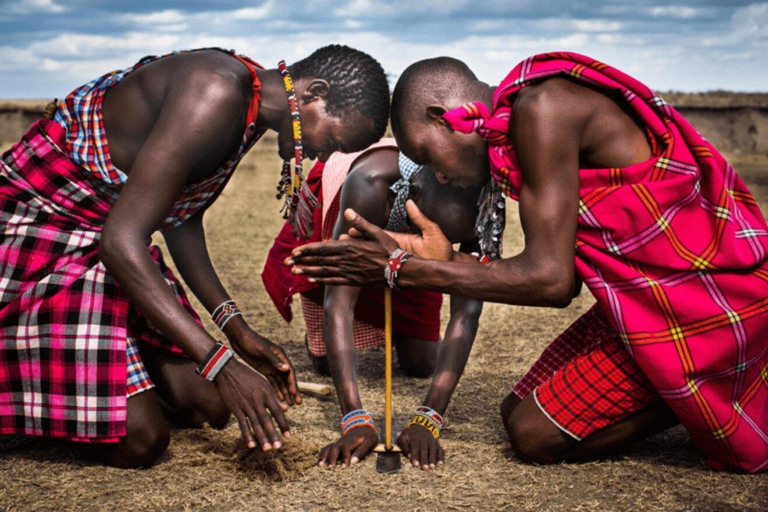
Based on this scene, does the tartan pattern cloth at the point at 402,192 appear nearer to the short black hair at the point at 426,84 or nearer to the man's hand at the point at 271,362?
the short black hair at the point at 426,84

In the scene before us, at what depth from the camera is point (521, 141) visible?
7.66ft

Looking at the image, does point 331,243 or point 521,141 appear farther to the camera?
point 331,243

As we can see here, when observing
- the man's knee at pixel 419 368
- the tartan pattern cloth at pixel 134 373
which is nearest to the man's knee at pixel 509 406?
the man's knee at pixel 419 368

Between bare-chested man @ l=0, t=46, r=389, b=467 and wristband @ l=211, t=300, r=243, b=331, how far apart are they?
3 cm

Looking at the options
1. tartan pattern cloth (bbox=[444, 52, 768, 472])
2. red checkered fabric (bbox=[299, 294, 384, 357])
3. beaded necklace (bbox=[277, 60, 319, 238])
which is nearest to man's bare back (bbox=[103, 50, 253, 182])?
beaded necklace (bbox=[277, 60, 319, 238])

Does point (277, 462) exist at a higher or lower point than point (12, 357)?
lower

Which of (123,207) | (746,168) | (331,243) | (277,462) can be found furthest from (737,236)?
(746,168)

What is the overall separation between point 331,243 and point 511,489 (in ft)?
3.28

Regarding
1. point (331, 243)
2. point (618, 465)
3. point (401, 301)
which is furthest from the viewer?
point (401, 301)

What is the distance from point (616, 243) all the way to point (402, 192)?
103 centimetres

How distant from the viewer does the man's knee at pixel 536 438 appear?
8.75 feet

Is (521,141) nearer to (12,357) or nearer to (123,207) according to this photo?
(123,207)

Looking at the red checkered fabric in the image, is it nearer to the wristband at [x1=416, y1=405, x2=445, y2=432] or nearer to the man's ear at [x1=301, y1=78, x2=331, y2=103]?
the wristband at [x1=416, y1=405, x2=445, y2=432]

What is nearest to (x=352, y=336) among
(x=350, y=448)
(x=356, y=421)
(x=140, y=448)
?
(x=356, y=421)
